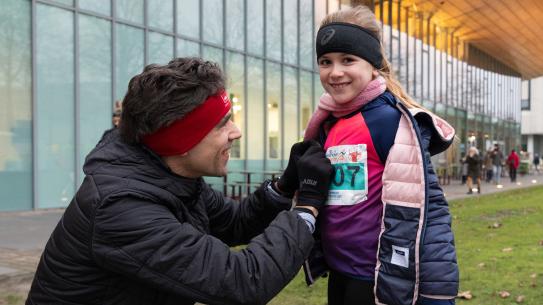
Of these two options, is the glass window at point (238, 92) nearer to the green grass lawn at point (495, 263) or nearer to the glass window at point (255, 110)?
the glass window at point (255, 110)

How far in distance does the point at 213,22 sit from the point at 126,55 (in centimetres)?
345

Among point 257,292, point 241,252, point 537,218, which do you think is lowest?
point 537,218

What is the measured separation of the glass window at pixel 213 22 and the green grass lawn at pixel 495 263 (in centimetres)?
879

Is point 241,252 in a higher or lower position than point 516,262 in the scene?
higher

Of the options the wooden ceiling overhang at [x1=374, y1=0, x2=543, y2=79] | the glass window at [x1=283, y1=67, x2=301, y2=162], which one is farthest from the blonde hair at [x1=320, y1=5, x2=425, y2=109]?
the wooden ceiling overhang at [x1=374, y1=0, x2=543, y2=79]

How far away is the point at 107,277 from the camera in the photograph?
65.4 inches

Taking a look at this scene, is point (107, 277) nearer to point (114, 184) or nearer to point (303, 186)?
point (114, 184)

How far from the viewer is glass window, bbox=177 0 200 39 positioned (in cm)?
1447

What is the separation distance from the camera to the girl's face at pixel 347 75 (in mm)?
2168

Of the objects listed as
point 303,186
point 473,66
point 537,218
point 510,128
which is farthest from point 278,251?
point 510,128

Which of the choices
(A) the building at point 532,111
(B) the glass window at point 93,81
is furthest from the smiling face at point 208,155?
(A) the building at point 532,111

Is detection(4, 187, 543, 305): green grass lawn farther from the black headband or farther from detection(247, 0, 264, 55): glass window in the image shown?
detection(247, 0, 264, 55): glass window

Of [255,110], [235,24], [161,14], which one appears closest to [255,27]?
[235,24]

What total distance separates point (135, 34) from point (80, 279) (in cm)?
1229
